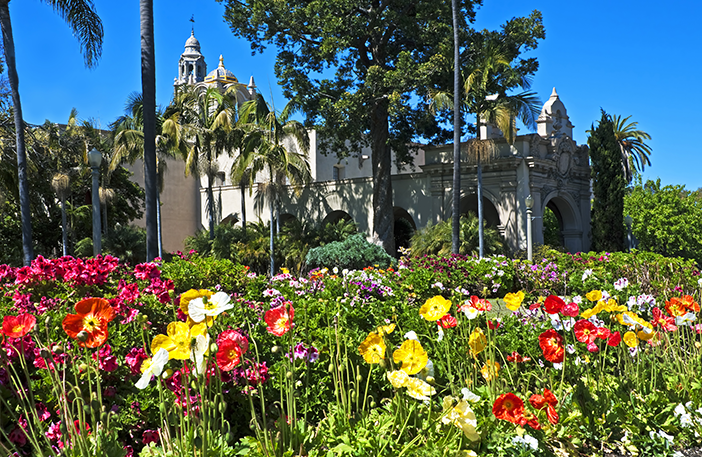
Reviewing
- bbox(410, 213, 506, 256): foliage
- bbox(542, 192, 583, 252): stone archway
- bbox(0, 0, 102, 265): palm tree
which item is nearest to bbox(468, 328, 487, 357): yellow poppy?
bbox(0, 0, 102, 265): palm tree

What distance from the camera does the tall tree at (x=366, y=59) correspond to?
19.6 m

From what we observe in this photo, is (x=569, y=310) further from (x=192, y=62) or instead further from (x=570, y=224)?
(x=192, y=62)

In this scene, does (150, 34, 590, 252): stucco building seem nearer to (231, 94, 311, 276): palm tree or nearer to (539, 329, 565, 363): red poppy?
(231, 94, 311, 276): palm tree

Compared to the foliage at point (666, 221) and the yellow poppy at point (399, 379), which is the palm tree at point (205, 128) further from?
the foliage at point (666, 221)

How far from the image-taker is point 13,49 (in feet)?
41.3

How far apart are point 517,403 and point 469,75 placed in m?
18.5

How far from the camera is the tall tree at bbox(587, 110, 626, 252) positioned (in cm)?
2472

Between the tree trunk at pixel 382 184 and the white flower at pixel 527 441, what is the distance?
19622 mm

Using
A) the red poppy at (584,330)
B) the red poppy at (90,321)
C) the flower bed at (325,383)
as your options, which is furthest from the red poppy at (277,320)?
the red poppy at (584,330)

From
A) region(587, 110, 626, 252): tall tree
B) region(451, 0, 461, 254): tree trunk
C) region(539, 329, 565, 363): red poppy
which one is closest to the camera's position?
region(539, 329, 565, 363): red poppy

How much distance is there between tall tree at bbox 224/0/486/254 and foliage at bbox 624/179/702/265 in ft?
59.4

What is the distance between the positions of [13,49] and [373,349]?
13.2 meters

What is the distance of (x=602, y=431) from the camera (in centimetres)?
317

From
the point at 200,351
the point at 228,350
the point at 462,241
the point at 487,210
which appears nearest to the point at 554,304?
the point at 228,350
